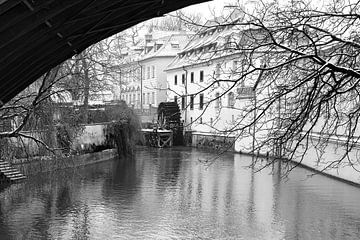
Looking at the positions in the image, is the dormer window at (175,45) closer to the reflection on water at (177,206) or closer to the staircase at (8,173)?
the reflection on water at (177,206)

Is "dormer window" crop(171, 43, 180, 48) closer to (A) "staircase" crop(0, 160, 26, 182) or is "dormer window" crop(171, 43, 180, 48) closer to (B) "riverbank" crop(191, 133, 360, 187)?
(B) "riverbank" crop(191, 133, 360, 187)

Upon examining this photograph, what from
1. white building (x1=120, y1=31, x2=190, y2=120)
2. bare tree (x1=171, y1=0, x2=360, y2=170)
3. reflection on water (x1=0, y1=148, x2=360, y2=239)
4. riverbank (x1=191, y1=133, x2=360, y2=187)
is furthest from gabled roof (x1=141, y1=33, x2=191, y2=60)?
bare tree (x1=171, y1=0, x2=360, y2=170)

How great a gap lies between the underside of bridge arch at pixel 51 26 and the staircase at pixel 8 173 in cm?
1218

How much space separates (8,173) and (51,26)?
52.2ft

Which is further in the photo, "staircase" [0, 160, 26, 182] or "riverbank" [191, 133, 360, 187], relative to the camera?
"riverbank" [191, 133, 360, 187]

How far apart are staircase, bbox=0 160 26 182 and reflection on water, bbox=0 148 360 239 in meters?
0.48

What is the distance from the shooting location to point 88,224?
1396 cm

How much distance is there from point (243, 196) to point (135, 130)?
15352 millimetres

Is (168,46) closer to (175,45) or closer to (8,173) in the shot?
(175,45)

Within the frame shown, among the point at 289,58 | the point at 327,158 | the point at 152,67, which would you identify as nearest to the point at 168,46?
the point at 152,67

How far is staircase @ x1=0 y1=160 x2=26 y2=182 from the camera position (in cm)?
2056

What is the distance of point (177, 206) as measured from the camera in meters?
16.7

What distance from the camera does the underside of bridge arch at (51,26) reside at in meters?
5.25

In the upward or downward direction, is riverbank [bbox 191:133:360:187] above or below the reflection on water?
above
